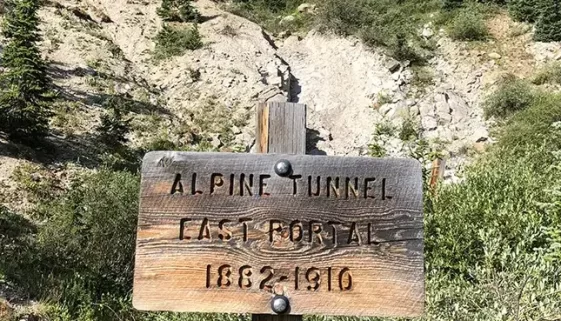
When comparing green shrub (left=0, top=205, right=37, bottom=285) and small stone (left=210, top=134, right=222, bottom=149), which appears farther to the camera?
small stone (left=210, top=134, right=222, bottom=149)

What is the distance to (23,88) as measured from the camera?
1161cm

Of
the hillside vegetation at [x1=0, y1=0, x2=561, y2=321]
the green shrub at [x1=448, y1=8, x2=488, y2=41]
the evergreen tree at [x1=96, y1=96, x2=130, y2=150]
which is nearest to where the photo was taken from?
the hillside vegetation at [x1=0, y1=0, x2=561, y2=321]

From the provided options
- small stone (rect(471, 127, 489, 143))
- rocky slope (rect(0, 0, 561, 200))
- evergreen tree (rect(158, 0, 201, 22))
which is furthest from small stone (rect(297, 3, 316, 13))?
small stone (rect(471, 127, 489, 143))

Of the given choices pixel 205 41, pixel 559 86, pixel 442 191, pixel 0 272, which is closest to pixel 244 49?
pixel 205 41

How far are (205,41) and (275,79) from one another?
9.74ft

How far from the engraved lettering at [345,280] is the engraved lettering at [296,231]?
179 mm

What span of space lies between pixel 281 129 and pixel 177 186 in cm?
42

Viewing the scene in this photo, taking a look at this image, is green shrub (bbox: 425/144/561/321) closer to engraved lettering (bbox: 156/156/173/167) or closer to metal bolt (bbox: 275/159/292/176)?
metal bolt (bbox: 275/159/292/176)

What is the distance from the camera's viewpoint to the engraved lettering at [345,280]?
5.65ft

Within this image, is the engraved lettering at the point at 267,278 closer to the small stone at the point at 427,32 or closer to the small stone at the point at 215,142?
the small stone at the point at 215,142

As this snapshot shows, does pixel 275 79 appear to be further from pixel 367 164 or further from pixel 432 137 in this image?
pixel 367 164

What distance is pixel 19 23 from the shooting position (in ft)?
40.4

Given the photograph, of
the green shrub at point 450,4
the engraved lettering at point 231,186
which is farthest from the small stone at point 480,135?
the engraved lettering at point 231,186

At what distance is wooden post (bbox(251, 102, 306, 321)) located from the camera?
1.86 m
